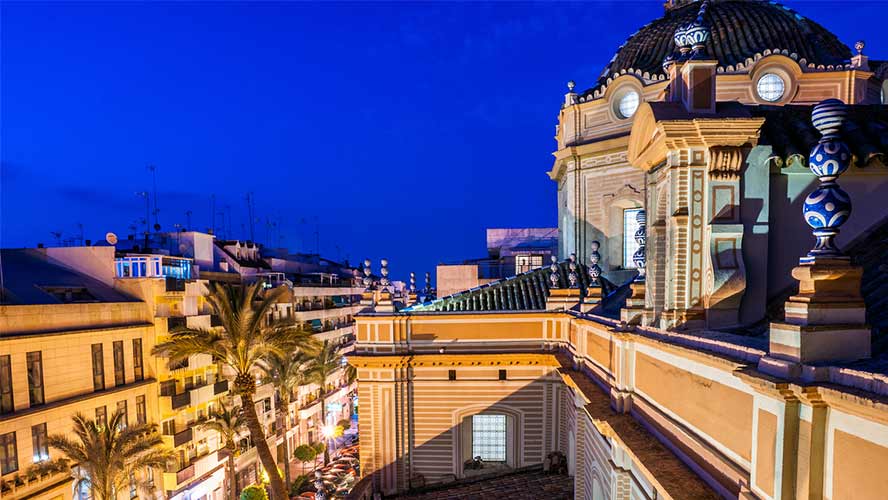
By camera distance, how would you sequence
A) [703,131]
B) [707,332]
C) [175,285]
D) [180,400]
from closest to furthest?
[707,332], [703,131], [180,400], [175,285]

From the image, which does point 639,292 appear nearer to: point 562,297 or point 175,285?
point 562,297

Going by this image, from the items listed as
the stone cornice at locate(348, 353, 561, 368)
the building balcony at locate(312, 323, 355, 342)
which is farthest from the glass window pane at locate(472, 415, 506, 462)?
the building balcony at locate(312, 323, 355, 342)

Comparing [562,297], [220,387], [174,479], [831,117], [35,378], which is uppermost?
[831,117]

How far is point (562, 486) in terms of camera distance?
13.8 metres

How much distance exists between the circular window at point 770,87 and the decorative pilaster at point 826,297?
46.6 ft

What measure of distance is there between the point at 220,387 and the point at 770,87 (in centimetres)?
2983

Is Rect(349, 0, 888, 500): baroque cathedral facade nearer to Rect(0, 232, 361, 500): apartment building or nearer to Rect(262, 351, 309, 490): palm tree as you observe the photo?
Rect(0, 232, 361, 500): apartment building

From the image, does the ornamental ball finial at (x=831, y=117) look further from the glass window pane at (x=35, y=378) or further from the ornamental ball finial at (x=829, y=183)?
the glass window pane at (x=35, y=378)

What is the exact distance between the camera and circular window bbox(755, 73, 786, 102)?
1498 centimetres

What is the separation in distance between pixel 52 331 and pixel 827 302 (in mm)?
23406

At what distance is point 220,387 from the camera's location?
26906 mm

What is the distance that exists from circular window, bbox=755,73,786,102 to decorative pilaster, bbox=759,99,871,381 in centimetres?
1420

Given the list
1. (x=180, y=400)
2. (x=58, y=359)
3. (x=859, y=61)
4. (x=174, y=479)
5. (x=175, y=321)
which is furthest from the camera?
(x=175, y=321)

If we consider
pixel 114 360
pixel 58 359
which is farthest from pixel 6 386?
pixel 114 360
